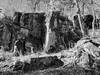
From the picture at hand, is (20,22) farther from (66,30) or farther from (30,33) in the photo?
(66,30)

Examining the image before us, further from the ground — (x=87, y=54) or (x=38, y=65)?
(x=87, y=54)

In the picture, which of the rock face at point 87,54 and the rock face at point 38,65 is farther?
the rock face at point 38,65

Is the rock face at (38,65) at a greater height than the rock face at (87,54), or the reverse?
the rock face at (87,54)

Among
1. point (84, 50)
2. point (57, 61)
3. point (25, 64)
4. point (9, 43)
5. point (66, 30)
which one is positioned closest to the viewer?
point (84, 50)

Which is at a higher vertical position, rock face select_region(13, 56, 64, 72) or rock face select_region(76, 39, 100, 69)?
rock face select_region(76, 39, 100, 69)

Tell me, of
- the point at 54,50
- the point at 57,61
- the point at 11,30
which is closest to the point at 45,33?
the point at 54,50

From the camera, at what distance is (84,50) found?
9.48 m

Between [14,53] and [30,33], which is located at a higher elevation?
[30,33]

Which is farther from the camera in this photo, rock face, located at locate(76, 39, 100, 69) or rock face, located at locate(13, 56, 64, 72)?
rock face, located at locate(13, 56, 64, 72)

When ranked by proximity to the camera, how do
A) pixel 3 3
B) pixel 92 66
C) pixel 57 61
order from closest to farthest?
pixel 92 66 < pixel 57 61 < pixel 3 3

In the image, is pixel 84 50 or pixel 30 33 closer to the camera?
pixel 84 50

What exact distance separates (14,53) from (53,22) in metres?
7.23

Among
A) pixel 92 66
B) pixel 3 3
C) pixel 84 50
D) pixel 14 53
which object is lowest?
pixel 14 53

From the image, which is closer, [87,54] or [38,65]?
[87,54]
